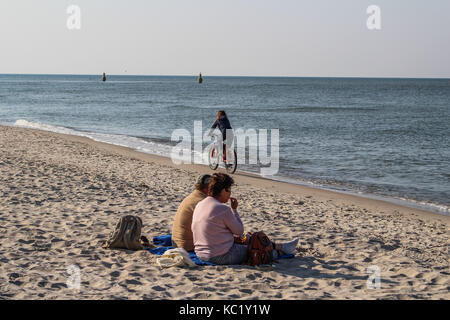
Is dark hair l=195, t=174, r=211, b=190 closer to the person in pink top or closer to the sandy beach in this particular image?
the person in pink top

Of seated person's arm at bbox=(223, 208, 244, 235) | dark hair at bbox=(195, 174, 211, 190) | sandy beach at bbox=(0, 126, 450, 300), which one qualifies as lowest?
sandy beach at bbox=(0, 126, 450, 300)

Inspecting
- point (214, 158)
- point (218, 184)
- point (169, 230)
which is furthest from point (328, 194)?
point (218, 184)

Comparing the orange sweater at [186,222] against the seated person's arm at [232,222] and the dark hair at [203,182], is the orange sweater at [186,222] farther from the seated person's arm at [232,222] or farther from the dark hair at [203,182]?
the seated person's arm at [232,222]

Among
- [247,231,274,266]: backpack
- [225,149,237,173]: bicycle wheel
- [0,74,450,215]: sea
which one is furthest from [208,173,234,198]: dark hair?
[225,149,237,173]: bicycle wheel

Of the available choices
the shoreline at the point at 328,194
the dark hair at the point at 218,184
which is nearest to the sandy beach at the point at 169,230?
the shoreline at the point at 328,194

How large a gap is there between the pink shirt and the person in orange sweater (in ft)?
0.85

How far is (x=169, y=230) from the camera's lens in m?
7.42

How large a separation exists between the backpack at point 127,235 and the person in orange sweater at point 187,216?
0.48 m

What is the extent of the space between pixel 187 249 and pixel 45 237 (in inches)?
79.5

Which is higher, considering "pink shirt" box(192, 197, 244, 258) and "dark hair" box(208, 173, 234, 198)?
"dark hair" box(208, 173, 234, 198)

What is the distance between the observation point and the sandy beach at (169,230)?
5.06 meters

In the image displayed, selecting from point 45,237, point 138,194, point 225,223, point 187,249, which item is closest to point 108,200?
point 138,194

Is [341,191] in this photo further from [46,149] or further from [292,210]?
[46,149]

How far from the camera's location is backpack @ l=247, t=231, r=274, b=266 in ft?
18.9
